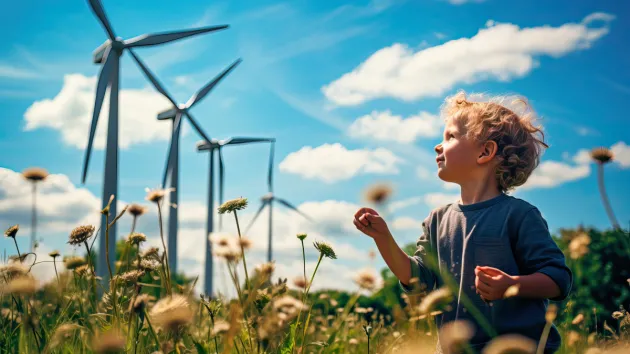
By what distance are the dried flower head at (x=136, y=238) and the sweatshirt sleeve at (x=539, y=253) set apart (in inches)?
80.8

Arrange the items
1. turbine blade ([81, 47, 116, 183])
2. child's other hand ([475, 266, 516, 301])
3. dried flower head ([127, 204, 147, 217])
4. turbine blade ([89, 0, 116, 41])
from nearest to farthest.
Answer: child's other hand ([475, 266, 516, 301]) → dried flower head ([127, 204, 147, 217]) → turbine blade ([81, 47, 116, 183]) → turbine blade ([89, 0, 116, 41])

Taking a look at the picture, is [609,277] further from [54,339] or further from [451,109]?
[54,339]

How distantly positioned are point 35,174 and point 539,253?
2.99 m

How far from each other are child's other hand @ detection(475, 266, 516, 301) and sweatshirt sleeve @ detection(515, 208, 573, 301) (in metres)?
0.44

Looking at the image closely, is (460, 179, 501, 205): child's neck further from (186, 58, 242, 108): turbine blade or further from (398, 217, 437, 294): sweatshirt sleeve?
(186, 58, 242, 108): turbine blade

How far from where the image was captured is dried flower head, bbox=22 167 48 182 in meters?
3.56

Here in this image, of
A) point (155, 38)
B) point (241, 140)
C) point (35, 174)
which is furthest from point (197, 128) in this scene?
point (35, 174)

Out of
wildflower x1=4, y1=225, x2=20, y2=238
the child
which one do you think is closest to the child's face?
the child

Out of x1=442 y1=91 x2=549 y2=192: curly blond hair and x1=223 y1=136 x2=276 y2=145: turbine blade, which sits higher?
x1=223 y1=136 x2=276 y2=145: turbine blade

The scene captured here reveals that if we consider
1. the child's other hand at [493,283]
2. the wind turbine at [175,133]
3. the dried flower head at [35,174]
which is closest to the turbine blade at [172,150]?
the wind turbine at [175,133]

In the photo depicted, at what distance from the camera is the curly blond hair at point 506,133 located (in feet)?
11.7

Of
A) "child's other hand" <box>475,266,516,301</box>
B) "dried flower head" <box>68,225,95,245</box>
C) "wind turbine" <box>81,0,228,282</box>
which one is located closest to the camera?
"child's other hand" <box>475,266,516,301</box>

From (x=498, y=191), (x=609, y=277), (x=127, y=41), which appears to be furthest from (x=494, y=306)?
(x=127, y=41)

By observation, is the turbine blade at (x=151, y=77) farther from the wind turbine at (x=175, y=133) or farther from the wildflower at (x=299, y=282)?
the wildflower at (x=299, y=282)
